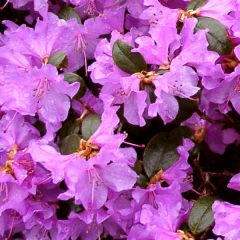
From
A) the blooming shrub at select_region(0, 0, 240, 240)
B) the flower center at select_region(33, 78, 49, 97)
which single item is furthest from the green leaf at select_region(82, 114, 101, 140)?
the flower center at select_region(33, 78, 49, 97)

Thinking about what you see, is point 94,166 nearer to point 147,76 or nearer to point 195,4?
point 147,76

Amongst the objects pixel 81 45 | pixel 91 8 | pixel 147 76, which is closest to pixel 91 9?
pixel 91 8

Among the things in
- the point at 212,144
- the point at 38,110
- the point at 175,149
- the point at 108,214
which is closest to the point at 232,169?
the point at 212,144

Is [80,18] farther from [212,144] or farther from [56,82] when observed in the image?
[212,144]

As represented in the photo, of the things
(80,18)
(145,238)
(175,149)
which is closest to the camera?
(145,238)

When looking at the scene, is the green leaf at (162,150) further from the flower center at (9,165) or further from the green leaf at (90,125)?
the flower center at (9,165)

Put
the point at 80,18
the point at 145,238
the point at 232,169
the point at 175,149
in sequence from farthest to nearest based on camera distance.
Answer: the point at 232,169, the point at 80,18, the point at 175,149, the point at 145,238

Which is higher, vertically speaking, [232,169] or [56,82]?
[56,82]

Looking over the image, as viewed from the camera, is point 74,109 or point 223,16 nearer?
point 223,16
